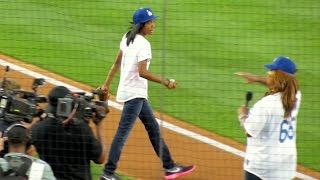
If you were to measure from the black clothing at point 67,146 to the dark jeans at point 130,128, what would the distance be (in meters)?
1.29

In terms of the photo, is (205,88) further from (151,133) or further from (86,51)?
(151,133)

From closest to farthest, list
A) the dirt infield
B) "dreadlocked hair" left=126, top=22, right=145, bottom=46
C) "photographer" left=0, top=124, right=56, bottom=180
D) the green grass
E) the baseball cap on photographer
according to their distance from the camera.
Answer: "photographer" left=0, top=124, right=56, bottom=180 < the baseball cap on photographer < "dreadlocked hair" left=126, top=22, right=145, bottom=46 < the dirt infield < the green grass

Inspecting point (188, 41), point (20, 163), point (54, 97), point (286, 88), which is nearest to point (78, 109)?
point (54, 97)

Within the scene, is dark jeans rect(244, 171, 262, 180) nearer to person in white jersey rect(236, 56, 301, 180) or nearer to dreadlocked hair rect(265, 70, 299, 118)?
person in white jersey rect(236, 56, 301, 180)

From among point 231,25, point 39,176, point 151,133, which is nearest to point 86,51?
point 231,25

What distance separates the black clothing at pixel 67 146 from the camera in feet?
22.8

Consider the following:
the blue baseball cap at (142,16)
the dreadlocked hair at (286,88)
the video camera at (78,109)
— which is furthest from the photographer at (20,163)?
the blue baseball cap at (142,16)

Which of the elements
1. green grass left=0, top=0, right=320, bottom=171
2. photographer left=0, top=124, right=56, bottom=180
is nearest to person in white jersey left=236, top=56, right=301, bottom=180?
photographer left=0, top=124, right=56, bottom=180

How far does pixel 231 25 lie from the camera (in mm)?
11570

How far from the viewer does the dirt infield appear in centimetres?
908

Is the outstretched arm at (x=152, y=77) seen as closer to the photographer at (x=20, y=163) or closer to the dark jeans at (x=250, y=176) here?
the dark jeans at (x=250, y=176)

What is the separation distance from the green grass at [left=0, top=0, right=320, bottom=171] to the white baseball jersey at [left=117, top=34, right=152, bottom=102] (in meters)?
2.16

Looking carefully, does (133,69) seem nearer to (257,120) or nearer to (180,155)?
(180,155)

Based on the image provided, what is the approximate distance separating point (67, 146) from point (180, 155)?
2696 millimetres
